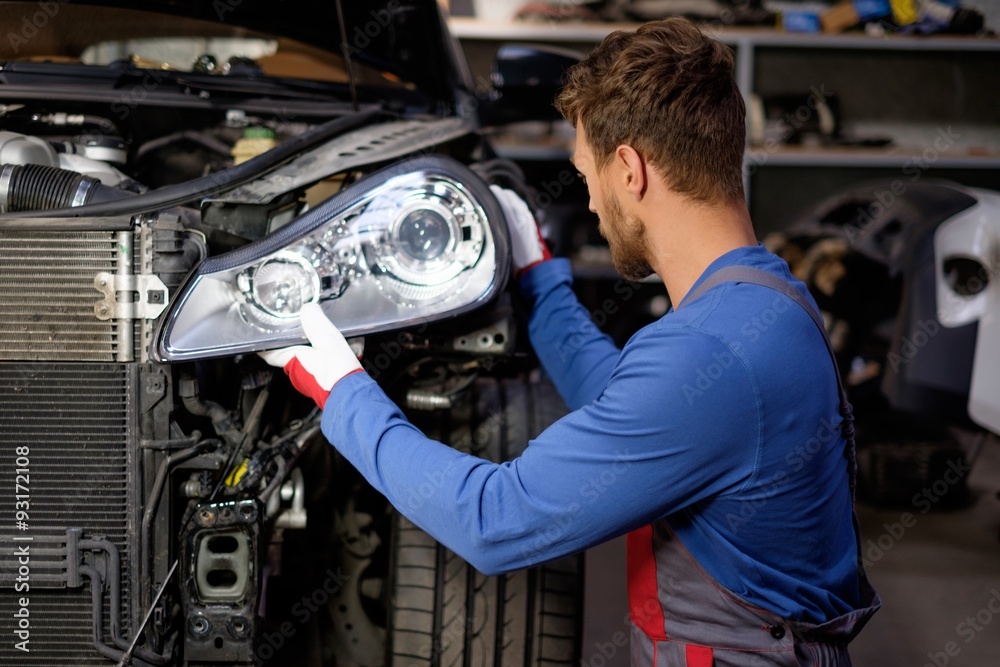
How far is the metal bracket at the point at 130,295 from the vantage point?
1229 mm

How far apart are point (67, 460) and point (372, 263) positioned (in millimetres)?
573

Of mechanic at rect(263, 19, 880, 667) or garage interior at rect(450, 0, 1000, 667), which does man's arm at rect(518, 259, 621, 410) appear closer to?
mechanic at rect(263, 19, 880, 667)

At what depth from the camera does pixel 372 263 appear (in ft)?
4.26

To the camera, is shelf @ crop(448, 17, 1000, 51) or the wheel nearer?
the wheel

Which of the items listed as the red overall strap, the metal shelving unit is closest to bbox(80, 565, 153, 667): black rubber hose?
the red overall strap

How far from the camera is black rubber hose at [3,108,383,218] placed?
125cm

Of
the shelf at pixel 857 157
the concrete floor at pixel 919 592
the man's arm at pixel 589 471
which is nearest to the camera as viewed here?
the man's arm at pixel 589 471

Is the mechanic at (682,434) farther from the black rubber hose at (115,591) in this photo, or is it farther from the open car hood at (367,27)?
the open car hood at (367,27)

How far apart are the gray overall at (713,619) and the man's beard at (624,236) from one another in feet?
0.44

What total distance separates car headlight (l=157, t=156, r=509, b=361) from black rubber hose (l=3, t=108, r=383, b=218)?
0.14 meters

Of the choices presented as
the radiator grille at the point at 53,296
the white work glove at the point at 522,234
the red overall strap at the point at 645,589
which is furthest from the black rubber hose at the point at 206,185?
the red overall strap at the point at 645,589

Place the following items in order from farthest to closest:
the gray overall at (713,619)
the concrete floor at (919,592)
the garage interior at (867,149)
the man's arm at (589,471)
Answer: the garage interior at (867,149)
the concrete floor at (919,592)
the gray overall at (713,619)
the man's arm at (589,471)

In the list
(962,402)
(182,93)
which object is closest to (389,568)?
(182,93)

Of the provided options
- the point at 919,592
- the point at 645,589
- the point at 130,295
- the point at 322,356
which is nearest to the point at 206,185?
the point at 130,295
